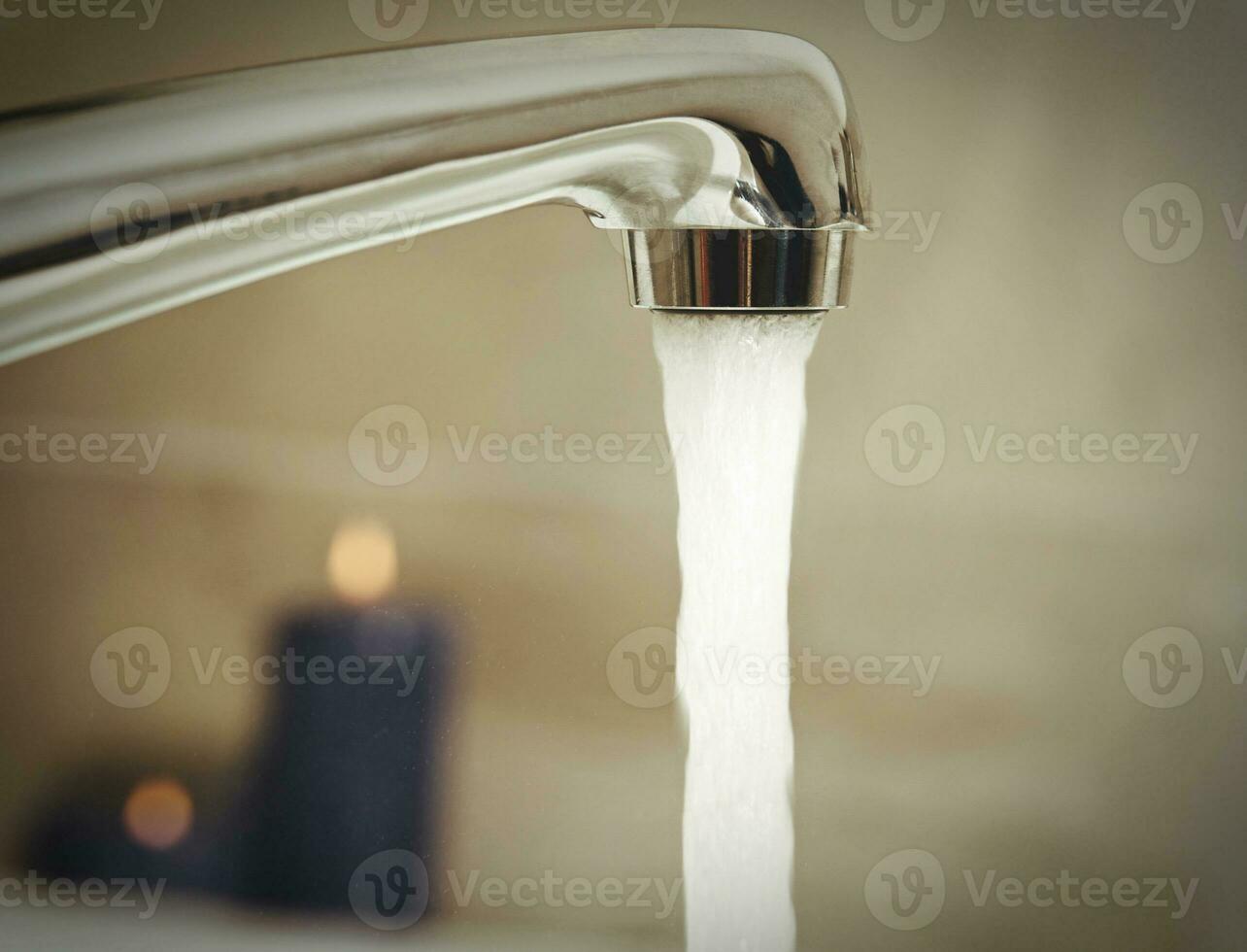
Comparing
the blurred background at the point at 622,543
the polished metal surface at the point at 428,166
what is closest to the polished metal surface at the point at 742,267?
the polished metal surface at the point at 428,166

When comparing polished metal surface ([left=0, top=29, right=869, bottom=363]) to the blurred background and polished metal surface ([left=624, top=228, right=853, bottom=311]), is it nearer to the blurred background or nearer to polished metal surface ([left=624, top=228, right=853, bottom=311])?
polished metal surface ([left=624, top=228, right=853, bottom=311])

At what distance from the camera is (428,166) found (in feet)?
0.73

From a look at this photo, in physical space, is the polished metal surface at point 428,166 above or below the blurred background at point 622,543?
above

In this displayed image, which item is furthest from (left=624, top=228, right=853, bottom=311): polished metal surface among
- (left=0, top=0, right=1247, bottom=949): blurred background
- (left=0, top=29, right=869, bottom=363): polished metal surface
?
(left=0, top=0, right=1247, bottom=949): blurred background

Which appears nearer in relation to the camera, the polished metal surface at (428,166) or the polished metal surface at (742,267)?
the polished metal surface at (428,166)

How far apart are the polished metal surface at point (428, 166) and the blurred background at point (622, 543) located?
1.30 feet

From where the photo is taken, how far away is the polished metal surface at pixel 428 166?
0.60 ft

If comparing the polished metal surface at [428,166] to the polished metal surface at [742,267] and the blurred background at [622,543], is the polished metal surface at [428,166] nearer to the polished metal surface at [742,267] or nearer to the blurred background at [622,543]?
the polished metal surface at [742,267]

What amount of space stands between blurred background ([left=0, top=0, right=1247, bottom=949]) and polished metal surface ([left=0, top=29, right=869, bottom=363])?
15.6 inches

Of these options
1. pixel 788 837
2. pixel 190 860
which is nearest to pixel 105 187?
pixel 788 837

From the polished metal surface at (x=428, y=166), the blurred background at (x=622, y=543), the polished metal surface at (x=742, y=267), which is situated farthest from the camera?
the blurred background at (x=622, y=543)

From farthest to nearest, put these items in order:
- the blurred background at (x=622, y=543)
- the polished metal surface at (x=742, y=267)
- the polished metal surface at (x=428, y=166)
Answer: the blurred background at (x=622, y=543)
the polished metal surface at (x=742, y=267)
the polished metal surface at (x=428, y=166)

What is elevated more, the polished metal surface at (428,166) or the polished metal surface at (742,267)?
the polished metal surface at (428,166)

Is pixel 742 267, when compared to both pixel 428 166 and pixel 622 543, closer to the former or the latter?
pixel 428 166
